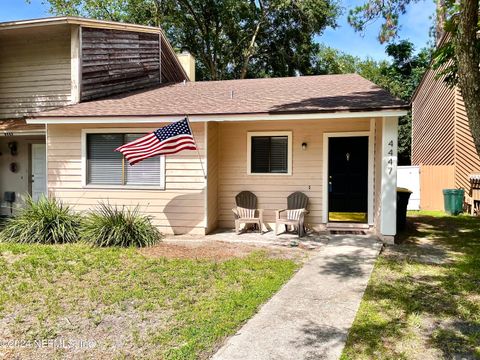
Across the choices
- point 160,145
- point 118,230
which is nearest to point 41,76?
point 160,145

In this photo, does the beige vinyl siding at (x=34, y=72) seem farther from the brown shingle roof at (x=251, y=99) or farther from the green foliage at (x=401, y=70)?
the green foliage at (x=401, y=70)

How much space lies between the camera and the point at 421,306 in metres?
4.57

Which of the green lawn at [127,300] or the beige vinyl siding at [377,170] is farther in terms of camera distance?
the beige vinyl siding at [377,170]

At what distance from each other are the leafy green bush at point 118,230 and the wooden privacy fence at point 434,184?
36.1ft

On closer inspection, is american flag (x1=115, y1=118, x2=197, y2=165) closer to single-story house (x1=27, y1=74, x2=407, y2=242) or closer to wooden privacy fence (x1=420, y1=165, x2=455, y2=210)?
single-story house (x1=27, y1=74, x2=407, y2=242)

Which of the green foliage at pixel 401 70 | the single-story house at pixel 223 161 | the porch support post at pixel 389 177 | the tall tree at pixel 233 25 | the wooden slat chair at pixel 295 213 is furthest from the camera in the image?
the green foliage at pixel 401 70

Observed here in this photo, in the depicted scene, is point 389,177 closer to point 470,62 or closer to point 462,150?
point 470,62

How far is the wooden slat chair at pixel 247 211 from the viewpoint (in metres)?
9.16

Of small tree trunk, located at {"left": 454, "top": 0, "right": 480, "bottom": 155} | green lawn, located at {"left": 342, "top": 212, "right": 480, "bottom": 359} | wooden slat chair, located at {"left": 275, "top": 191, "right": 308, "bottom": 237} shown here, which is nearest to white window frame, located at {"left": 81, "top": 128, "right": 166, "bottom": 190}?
wooden slat chair, located at {"left": 275, "top": 191, "right": 308, "bottom": 237}

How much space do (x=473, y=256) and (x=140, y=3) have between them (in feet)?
76.7

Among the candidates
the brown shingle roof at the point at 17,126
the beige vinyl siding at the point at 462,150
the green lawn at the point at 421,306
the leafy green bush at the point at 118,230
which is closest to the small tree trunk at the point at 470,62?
the green lawn at the point at 421,306

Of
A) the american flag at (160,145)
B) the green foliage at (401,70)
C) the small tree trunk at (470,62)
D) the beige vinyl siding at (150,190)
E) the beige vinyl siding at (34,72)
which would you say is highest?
the green foliage at (401,70)

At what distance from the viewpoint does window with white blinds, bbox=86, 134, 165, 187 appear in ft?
30.6

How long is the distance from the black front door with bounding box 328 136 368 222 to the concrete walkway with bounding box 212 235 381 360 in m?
2.93
